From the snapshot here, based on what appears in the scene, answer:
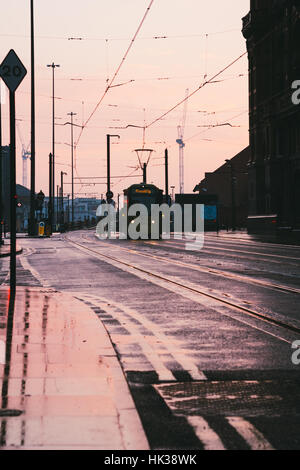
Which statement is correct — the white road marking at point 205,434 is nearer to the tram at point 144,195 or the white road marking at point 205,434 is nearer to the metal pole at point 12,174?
the metal pole at point 12,174

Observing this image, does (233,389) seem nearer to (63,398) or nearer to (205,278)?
(63,398)

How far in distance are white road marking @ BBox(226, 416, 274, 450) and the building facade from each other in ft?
166

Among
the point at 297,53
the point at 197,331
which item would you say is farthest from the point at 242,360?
the point at 297,53

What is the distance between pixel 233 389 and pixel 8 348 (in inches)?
113

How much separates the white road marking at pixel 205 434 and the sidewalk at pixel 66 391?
38 cm

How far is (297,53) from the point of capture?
57938 mm

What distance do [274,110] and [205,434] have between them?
2323 inches

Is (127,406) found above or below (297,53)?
below

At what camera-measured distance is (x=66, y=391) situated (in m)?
6.56

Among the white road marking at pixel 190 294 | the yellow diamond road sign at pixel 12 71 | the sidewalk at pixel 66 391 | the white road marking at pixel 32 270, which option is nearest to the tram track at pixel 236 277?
the white road marking at pixel 190 294

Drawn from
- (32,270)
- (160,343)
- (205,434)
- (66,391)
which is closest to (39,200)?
(32,270)

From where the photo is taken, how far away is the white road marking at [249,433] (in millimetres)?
5078

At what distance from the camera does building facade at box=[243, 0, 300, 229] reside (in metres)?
59.1

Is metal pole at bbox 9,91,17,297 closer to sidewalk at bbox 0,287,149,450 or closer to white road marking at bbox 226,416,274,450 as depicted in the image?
sidewalk at bbox 0,287,149,450
